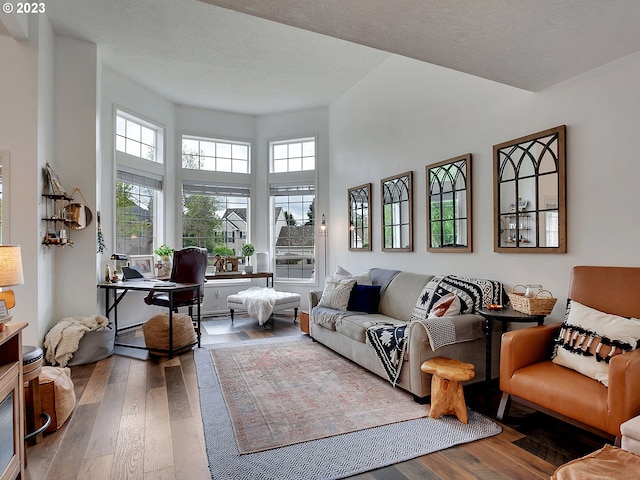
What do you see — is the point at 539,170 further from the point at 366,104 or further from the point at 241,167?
the point at 241,167

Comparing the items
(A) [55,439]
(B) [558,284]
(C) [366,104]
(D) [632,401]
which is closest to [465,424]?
(D) [632,401]

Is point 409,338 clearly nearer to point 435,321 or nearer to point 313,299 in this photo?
point 435,321

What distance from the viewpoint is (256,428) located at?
2496mm

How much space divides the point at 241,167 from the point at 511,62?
5.10m

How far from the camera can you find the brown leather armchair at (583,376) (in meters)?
1.86

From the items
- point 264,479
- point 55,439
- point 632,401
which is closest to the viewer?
point 632,401

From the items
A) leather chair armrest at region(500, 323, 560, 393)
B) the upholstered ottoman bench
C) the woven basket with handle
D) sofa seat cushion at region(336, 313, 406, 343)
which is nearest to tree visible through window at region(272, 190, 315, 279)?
the upholstered ottoman bench

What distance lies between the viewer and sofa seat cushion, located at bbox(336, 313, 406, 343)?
3.57 meters

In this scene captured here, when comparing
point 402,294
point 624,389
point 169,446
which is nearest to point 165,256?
point 402,294

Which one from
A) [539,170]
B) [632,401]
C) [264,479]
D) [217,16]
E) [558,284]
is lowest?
[264,479]

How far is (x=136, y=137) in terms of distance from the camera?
5.63 metres

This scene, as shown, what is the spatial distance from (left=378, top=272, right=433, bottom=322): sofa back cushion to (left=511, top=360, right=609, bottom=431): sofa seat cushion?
1.47 metres

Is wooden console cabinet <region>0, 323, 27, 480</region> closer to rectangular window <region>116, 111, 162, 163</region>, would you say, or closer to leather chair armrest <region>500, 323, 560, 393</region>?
leather chair armrest <region>500, 323, 560, 393</region>

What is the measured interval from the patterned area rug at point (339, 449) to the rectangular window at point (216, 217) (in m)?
4.14
